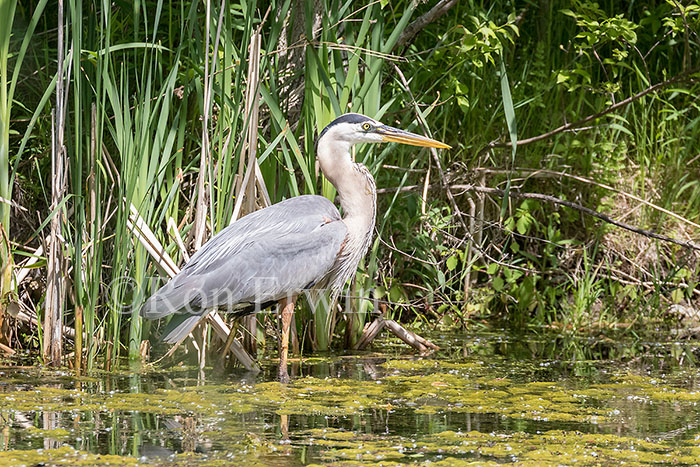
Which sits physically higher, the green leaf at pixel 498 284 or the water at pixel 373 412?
the green leaf at pixel 498 284

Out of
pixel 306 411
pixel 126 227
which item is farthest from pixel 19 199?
pixel 306 411

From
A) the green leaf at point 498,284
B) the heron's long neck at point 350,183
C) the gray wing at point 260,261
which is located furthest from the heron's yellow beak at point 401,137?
the green leaf at point 498,284

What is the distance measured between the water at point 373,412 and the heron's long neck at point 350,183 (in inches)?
29.9

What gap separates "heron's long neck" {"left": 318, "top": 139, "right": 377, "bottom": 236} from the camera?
15.1ft

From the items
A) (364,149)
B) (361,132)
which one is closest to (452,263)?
(364,149)

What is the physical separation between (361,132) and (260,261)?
0.85 meters

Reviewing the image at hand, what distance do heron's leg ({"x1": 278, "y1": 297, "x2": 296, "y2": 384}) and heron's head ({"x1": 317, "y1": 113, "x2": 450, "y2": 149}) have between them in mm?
849

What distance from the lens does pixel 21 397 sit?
3.66m

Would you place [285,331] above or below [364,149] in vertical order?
below

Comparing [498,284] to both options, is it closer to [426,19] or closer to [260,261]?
[426,19]

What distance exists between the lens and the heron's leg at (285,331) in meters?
4.29

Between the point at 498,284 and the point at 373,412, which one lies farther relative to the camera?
the point at 498,284

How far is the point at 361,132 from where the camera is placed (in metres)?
4.65

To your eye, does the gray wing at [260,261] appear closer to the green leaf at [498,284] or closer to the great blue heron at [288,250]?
the great blue heron at [288,250]
